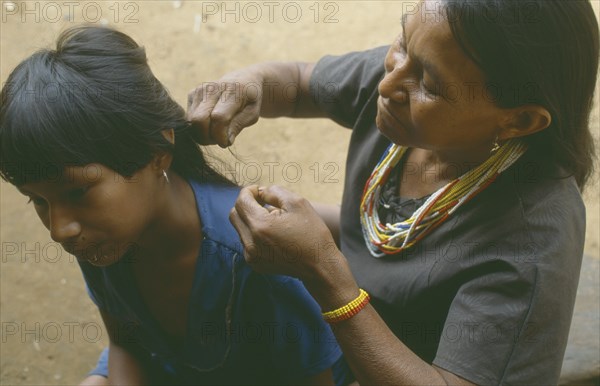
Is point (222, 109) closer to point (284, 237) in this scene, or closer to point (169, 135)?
point (169, 135)

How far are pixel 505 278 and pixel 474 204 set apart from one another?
0.61 ft

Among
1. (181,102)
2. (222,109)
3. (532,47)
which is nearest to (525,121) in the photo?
(532,47)

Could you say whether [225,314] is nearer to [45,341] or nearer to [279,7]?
[45,341]

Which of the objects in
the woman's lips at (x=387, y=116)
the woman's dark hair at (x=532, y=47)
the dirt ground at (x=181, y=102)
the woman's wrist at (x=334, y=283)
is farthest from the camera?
the dirt ground at (x=181, y=102)

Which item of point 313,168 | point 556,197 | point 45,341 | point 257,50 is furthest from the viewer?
point 257,50

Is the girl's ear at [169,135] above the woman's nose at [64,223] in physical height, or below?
above

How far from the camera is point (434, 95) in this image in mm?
1377

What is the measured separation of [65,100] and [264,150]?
6.35 feet

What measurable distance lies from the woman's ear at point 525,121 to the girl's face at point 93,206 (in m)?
0.72

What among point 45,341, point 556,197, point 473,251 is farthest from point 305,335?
point 45,341

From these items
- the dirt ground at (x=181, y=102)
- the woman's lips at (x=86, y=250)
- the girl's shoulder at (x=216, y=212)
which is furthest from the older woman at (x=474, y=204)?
the dirt ground at (x=181, y=102)

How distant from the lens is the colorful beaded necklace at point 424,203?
147 centimetres

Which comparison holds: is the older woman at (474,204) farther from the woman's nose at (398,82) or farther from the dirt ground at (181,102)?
Answer: the dirt ground at (181,102)

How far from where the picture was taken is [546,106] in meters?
1.35
